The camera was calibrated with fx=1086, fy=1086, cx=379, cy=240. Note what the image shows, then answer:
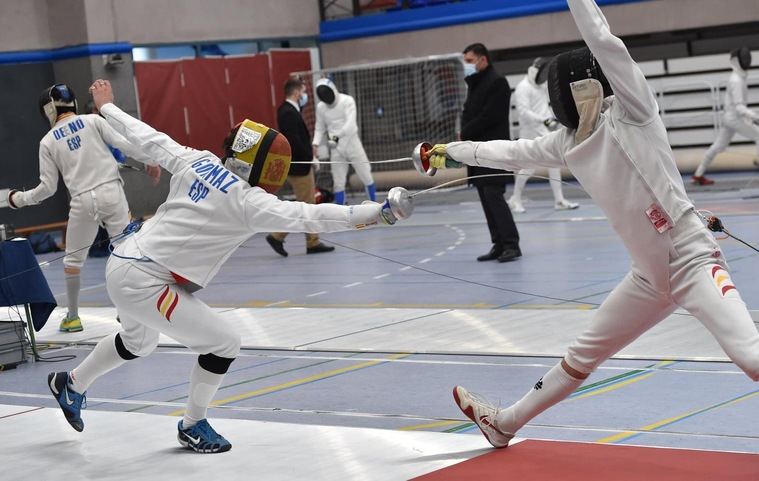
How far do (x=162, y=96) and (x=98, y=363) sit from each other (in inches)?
501

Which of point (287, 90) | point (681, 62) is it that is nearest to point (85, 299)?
point (287, 90)

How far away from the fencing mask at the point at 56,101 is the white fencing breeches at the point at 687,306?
4755mm

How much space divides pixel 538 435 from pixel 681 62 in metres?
12.5

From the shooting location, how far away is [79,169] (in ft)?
24.3

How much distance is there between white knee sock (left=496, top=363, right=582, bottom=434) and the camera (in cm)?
379

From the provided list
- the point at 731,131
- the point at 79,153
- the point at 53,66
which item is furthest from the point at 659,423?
the point at 53,66

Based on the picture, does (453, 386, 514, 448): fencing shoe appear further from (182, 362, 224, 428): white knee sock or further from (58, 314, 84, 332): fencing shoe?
(58, 314, 84, 332): fencing shoe

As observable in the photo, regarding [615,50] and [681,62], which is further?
[681,62]

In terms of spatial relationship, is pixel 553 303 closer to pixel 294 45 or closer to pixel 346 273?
pixel 346 273

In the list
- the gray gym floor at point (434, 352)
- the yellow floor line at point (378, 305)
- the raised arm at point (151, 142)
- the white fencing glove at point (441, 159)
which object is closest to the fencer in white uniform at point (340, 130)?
the gray gym floor at point (434, 352)

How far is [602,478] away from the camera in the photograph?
3.53 m

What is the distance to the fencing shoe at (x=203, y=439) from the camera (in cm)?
427

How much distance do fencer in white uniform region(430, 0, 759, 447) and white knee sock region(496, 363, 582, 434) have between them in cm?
6

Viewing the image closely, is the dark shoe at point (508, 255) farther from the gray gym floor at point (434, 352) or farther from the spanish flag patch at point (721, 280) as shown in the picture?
the spanish flag patch at point (721, 280)
